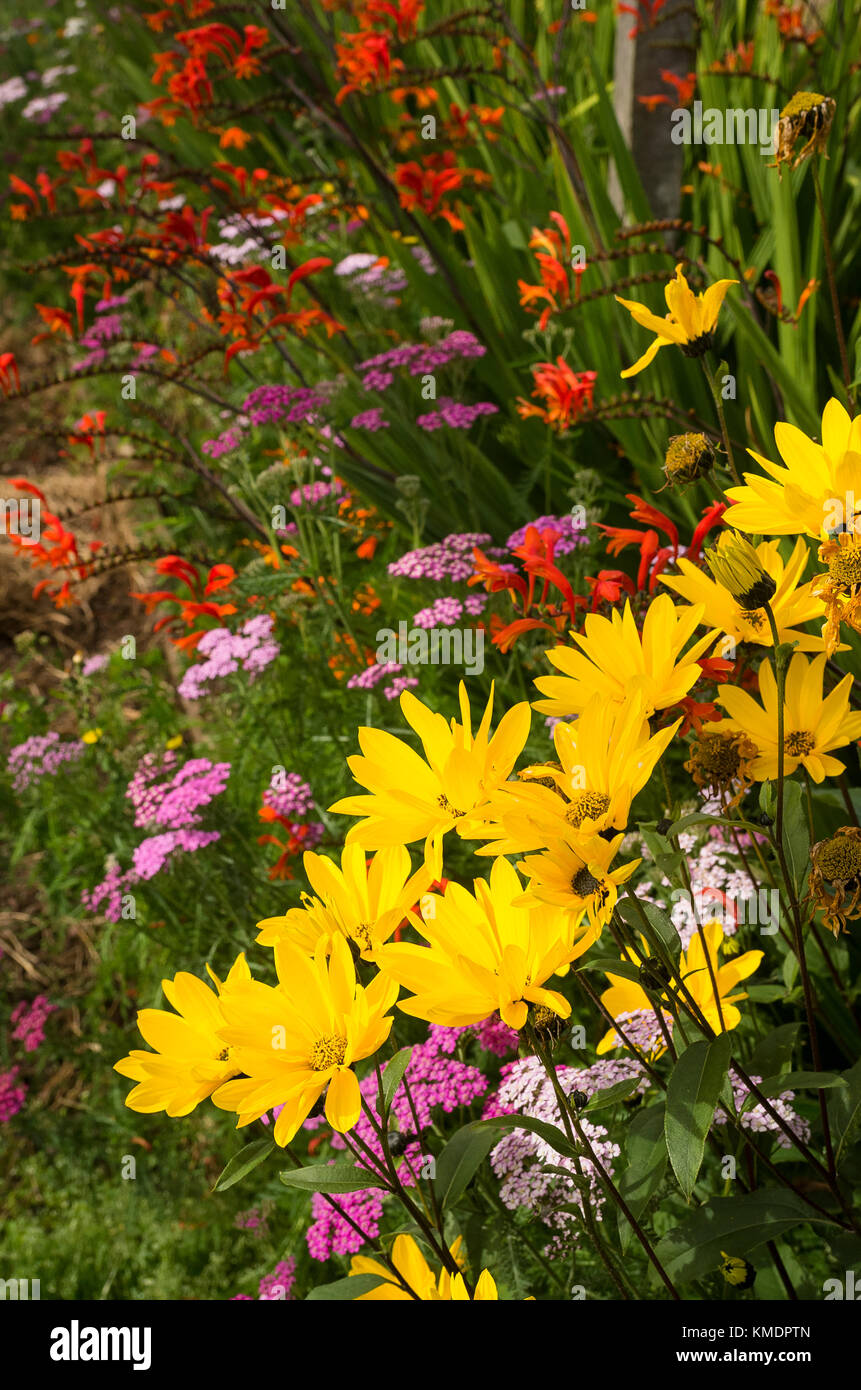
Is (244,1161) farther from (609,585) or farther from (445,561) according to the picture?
(445,561)

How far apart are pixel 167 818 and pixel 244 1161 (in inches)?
37.3

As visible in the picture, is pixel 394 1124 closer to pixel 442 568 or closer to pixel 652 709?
pixel 652 709

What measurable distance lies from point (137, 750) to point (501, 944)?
1573mm

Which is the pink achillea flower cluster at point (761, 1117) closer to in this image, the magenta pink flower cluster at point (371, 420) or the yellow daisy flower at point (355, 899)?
the yellow daisy flower at point (355, 899)

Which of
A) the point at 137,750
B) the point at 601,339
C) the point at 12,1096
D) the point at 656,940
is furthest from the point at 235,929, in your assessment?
the point at 656,940

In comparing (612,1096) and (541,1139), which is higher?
(612,1096)

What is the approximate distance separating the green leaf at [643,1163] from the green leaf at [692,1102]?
0.10 meters

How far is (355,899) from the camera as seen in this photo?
0.76 meters

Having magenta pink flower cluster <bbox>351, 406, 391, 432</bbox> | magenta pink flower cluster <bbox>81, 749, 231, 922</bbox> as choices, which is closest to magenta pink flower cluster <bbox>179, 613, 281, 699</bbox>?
magenta pink flower cluster <bbox>81, 749, 231, 922</bbox>

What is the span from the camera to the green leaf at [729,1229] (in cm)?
82

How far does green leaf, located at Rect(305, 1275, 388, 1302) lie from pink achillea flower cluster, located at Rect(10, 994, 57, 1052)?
157 centimetres

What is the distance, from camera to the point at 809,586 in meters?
0.75

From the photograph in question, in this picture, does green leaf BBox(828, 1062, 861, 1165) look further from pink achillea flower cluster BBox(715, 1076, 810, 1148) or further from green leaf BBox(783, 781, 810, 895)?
green leaf BBox(783, 781, 810, 895)

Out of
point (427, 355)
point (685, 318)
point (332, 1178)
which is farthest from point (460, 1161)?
point (427, 355)
